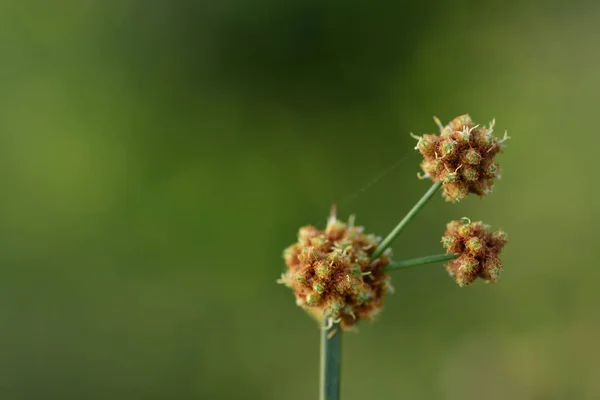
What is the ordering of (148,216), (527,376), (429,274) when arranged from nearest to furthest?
(527,376) → (429,274) → (148,216)

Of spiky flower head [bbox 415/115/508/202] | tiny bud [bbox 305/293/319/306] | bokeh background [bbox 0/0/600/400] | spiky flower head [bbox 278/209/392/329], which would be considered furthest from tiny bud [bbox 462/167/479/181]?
bokeh background [bbox 0/0/600/400]

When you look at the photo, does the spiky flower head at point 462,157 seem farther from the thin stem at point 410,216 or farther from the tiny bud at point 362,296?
the tiny bud at point 362,296

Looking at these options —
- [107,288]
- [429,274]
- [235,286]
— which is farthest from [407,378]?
[107,288]

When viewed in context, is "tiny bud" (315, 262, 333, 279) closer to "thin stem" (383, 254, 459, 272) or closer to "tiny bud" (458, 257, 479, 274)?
"thin stem" (383, 254, 459, 272)

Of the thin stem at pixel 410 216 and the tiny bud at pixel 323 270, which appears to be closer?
the thin stem at pixel 410 216

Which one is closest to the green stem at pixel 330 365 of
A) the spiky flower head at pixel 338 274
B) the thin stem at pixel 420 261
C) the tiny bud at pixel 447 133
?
the spiky flower head at pixel 338 274

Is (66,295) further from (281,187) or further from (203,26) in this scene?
(203,26)

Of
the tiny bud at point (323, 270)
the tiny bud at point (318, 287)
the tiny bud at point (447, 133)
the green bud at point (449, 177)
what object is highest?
the tiny bud at point (447, 133)
